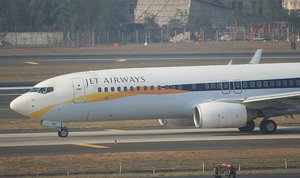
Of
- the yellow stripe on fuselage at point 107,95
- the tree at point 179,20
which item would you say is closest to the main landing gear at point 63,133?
the yellow stripe on fuselage at point 107,95

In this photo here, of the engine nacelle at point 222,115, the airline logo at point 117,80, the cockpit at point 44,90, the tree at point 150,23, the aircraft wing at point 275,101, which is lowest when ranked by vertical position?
the engine nacelle at point 222,115

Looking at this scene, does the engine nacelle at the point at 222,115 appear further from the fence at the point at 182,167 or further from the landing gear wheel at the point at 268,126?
the fence at the point at 182,167

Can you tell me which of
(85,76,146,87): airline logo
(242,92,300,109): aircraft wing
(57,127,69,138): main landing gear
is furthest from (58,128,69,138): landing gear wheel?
(242,92,300,109): aircraft wing

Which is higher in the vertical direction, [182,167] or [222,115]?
[222,115]

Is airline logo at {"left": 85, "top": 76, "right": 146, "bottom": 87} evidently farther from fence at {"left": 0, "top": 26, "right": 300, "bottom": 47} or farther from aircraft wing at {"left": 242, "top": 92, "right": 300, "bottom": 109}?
fence at {"left": 0, "top": 26, "right": 300, "bottom": 47}

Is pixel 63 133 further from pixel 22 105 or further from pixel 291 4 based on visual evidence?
pixel 291 4

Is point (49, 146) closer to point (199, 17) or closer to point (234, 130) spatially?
point (234, 130)

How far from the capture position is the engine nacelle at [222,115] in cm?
4512

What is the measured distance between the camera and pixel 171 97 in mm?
46188

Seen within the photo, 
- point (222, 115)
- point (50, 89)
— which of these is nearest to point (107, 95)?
point (50, 89)

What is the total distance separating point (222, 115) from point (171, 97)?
3.11 meters

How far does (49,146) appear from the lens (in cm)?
4222

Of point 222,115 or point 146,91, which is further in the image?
point 146,91

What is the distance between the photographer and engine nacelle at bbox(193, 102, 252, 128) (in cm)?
4512
